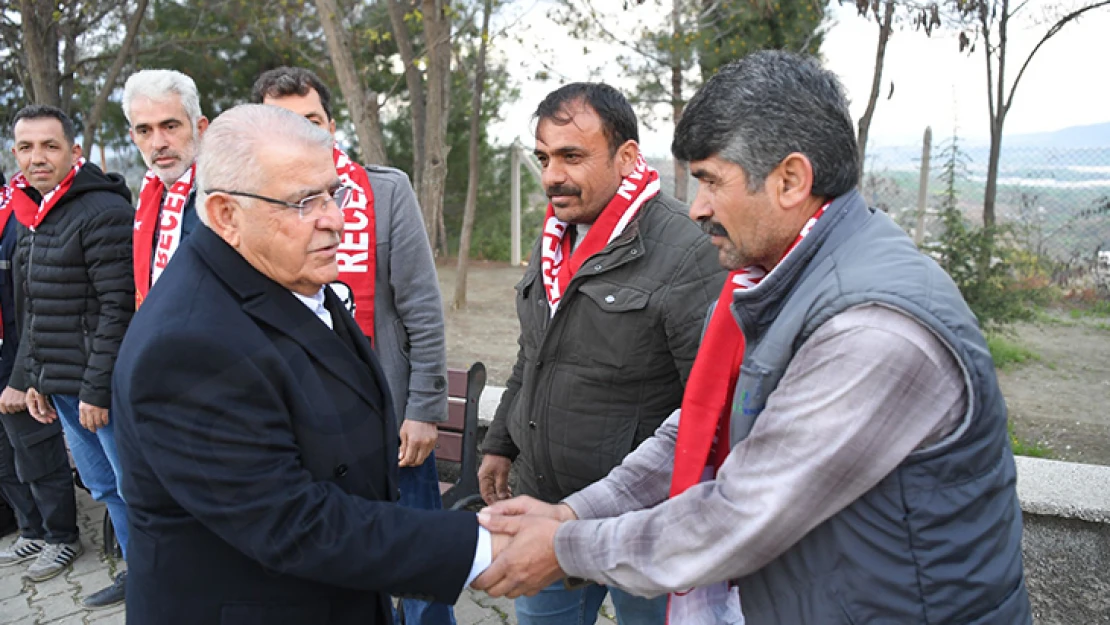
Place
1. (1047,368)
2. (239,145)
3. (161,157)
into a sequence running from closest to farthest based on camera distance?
1. (239,145)
2. (161,157)
3. (1047,368)

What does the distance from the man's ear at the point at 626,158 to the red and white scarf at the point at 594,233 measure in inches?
0.7

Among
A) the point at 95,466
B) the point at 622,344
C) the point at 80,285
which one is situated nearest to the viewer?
the point at 622,344

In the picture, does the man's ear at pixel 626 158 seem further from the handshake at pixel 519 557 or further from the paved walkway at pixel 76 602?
the paved walkway at pixel 76 602

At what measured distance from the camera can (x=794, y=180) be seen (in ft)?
5.44

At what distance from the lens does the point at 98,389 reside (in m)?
3.54

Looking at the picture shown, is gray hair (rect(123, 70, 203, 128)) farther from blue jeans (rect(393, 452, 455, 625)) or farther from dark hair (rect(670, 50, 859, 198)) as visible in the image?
dark hair (rect(670, 50, 859, 198))

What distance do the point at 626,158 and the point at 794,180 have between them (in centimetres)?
108

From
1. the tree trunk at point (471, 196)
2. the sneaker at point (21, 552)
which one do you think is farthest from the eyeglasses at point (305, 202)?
the tree trunk at point (471, 196)

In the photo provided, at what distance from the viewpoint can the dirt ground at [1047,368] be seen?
5184mm

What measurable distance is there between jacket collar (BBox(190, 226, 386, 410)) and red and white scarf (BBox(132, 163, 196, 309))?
5.72 feet

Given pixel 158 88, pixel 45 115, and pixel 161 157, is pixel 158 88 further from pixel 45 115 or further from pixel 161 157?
pixel 45 115

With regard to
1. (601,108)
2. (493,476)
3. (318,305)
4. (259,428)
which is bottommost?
(493,476)

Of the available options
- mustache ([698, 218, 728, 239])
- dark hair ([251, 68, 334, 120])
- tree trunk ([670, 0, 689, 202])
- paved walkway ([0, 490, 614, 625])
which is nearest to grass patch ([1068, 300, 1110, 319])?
tree trunk ([670, 0, 689, 202])

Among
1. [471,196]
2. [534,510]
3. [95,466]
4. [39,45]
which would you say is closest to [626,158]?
[534,510]
